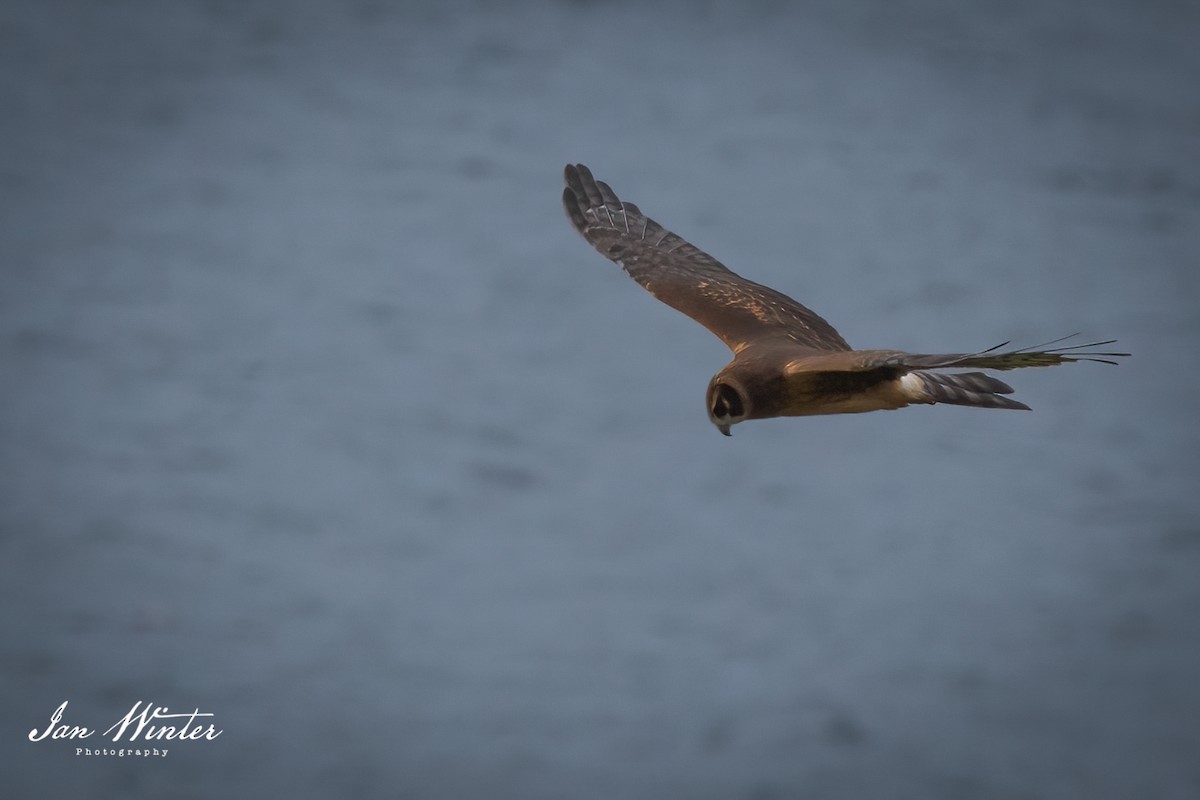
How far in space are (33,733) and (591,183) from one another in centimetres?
1410

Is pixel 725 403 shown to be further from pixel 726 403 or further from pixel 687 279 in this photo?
pixel 687 279

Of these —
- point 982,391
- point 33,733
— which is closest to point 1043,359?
point 982,391

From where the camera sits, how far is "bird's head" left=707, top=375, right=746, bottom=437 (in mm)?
8227

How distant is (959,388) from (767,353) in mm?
1269

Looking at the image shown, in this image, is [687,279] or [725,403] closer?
[725,403]

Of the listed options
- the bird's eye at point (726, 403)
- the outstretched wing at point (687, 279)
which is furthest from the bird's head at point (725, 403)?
the outstretched wing at point (687, 279)

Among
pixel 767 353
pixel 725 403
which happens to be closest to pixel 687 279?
pixel 767 353

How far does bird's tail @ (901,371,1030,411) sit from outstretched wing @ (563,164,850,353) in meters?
1.26

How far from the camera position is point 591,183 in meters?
11.5

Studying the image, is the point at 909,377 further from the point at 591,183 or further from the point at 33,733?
the point at 33,733

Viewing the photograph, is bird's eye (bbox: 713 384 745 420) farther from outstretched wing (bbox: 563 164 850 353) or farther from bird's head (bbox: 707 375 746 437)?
outstretched wing (bbox: 563 164 850 353)

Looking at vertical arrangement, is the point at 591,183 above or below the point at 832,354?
above

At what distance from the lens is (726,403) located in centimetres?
828

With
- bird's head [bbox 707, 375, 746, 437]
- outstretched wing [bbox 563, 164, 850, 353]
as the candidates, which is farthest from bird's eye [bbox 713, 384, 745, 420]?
outstretched wing [bbox 563, 164, 850, 353]
